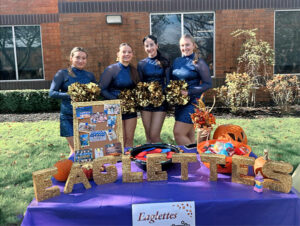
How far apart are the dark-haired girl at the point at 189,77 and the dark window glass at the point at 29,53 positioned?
9.47m

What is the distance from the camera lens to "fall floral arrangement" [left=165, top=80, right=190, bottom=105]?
308cm

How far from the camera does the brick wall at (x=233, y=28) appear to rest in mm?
9766

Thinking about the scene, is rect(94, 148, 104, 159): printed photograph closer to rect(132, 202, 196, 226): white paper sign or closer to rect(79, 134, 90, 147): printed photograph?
rect(79, 134, 90, 147): printed photograph

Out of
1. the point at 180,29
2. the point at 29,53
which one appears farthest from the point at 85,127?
the point at 29,53

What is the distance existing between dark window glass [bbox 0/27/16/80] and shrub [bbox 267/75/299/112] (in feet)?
32.2

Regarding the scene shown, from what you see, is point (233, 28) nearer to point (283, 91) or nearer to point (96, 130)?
point (283, 91)

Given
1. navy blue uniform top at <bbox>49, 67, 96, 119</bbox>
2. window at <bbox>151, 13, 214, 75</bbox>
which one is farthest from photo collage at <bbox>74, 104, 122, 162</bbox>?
window at <bbox>151, 13, 214, 75</bbox>

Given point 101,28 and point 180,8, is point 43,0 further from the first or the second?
point 180,8

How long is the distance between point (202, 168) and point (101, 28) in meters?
8.55

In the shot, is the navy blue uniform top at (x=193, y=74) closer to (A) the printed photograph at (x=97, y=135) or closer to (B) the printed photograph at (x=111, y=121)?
(B) the printed photograph at (x=111, y=121)

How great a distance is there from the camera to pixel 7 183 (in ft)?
13.0

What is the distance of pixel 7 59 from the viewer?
1143 cm

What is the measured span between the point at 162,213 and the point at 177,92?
5.48 ft

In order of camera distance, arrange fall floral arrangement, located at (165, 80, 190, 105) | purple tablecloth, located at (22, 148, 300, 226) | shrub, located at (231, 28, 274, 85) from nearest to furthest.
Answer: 1. purple tablecloth, located at (22, 148, 300, 226)
2. fall floral arrangement, located at (165, 80, 190, 105)
3. shrub, located at (231, 28, 274, 85)
